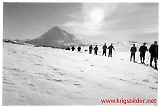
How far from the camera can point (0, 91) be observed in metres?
4.64

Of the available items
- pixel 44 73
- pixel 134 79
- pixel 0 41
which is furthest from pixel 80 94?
pixel 0 41

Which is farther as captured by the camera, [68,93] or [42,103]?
[68,93]

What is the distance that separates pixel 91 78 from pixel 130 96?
1815 mm

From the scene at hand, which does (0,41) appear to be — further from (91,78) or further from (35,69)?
(91,78)

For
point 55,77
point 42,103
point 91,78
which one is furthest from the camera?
point 91,78

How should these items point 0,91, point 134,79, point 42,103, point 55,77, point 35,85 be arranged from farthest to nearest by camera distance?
point 134,79 < point 55,77 < point 35,85 < point 0,91 < point 42,103

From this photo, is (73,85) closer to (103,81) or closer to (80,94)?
(80,94)

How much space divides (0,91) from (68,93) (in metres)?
2.08

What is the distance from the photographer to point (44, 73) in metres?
6.27

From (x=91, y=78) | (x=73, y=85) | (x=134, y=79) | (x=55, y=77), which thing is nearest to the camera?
(x=73, y=85)

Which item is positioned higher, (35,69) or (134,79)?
(35,69)

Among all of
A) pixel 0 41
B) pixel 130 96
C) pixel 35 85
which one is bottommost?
pixel 130 96

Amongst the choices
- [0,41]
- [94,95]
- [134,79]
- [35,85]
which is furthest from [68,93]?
[0,41]

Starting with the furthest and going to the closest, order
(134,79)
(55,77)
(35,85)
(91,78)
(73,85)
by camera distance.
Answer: (134,79), (91,78), (55,77), (73,85), (35,85)
